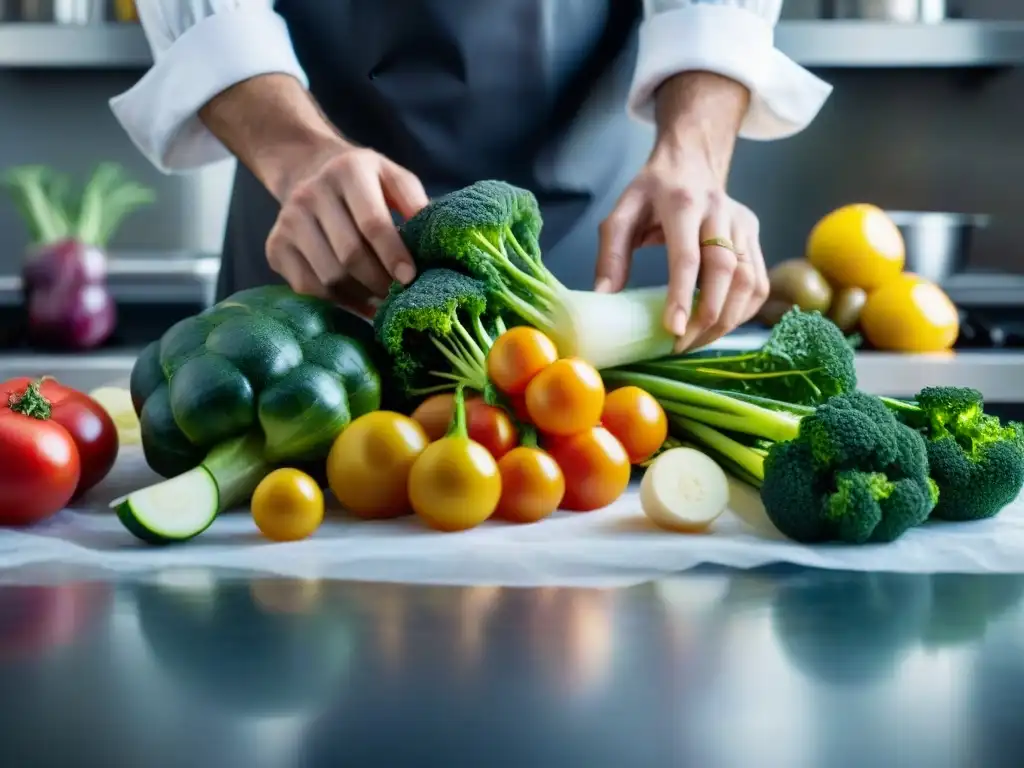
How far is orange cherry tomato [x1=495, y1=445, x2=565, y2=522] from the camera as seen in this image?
0.82 m

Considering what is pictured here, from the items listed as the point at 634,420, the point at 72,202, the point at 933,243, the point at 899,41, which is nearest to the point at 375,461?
the point at 634,420

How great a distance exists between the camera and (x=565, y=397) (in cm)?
84

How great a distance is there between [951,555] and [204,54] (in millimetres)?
840

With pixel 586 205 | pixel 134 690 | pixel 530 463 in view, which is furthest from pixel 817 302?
pixel 134 690

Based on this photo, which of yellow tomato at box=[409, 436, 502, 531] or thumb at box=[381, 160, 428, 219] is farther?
thumb at box=[381, 160, 428, 219]

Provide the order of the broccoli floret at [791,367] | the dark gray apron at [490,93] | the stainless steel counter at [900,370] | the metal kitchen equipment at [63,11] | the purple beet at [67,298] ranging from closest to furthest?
the broccoli floret at [791,367] < the dark gray apron at [490,93] < the stainless steel counter at [900,370] < the purple beet at [67,298] < the metal kitchen equipment at [63,11]

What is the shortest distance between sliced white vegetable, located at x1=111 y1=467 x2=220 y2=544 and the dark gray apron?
718mm

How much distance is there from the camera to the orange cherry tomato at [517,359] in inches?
33.9

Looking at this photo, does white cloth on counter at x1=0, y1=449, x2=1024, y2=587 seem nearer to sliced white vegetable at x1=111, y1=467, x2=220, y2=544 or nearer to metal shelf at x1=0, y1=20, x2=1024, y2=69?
sliced white vegetable at x1=111, y1=467, x2=220, y2=544

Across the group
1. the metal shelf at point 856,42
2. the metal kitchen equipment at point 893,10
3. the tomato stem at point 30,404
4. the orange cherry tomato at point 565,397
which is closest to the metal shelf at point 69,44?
the metal shelf at point 856,42

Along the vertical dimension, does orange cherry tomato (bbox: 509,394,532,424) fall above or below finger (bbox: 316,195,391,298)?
below

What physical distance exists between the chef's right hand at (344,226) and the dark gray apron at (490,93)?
0.34m

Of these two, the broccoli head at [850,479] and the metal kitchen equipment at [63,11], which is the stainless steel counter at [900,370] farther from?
the broccoli head at [850,479]

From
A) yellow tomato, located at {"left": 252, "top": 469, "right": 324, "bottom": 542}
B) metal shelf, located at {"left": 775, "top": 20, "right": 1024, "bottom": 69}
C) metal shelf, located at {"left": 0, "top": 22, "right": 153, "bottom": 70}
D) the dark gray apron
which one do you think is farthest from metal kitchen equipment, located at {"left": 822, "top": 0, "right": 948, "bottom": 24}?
yellow tomato, located at {"left": 252, "top": 469, "right": 324, "bottom": 542}
